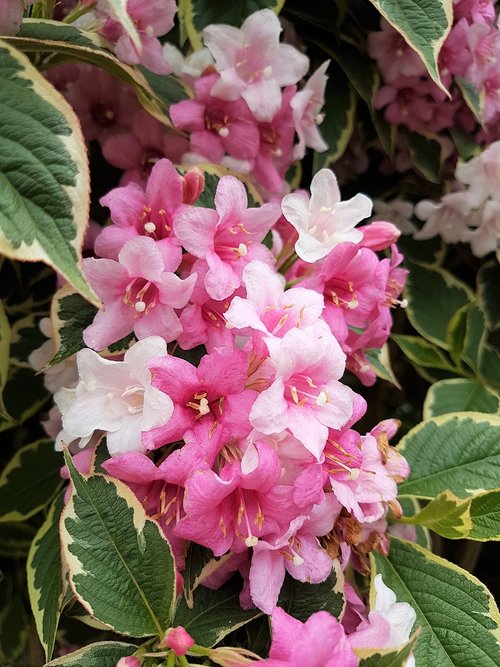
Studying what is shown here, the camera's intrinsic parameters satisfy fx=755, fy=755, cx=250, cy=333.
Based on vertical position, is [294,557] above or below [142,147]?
below

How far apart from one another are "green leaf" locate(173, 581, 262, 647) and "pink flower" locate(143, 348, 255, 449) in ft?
0.58

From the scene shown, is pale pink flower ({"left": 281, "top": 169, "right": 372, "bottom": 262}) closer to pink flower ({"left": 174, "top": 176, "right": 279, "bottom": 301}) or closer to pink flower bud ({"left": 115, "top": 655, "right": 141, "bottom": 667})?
pink flower ({"left": 174, "top": 176, "right": 279, "bottom": 301})

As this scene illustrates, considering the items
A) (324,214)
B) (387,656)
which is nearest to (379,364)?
(324,214)

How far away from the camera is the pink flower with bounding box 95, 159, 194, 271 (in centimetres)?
75

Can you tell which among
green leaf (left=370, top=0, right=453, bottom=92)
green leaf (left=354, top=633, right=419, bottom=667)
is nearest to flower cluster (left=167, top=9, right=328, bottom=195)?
green leaf (left=370, top=0, right=453, bottom=92)

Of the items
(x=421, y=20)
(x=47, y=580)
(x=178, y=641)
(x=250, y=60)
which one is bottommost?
(x=47, y=580)

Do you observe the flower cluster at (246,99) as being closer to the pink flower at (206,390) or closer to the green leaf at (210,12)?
the green leaf at (210,12)

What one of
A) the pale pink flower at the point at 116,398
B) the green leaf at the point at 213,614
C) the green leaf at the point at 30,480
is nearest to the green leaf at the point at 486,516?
the green leaf at the point at 213,614

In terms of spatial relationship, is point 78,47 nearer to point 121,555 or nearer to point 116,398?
point 116,398

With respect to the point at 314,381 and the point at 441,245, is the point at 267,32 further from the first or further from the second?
the point at 441,245

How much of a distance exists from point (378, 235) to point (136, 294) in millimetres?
279

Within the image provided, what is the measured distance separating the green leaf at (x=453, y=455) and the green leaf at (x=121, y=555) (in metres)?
0.34

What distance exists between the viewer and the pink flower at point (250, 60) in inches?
34.8

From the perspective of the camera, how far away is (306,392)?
2.21ft
